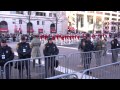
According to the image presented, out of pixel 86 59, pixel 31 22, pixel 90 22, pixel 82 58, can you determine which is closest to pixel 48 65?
pixel 82 58

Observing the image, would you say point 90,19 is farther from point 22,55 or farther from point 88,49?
point 22,55

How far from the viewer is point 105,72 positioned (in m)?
7.30

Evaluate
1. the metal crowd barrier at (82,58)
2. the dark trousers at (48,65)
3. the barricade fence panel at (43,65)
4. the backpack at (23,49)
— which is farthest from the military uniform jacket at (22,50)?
the metal crowd barrier at (82,58)

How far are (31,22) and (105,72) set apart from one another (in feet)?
143

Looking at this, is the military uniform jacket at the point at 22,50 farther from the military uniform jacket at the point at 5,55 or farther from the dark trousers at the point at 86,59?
the dark trousers at the point at 86,59

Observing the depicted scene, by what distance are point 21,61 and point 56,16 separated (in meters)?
45.1

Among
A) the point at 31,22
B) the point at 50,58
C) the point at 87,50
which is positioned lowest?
the point at 50,58

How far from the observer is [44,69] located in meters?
8.19

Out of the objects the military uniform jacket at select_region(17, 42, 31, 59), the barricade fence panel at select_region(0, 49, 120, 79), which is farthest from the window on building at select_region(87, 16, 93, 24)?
the military uniform jacket at select_region(17, 42, 31, 59)

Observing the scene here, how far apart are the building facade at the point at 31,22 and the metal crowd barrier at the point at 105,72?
35615 mm

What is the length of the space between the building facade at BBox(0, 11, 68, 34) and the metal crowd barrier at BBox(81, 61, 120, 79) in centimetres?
3562
